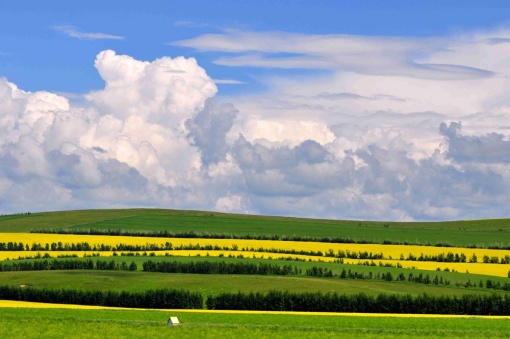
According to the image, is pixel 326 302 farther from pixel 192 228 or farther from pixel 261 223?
pixel 261 223

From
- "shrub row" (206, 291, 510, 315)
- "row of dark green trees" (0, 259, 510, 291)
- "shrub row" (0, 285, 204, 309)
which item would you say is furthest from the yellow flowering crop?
"shrub row" (0, 285, 204, 309)

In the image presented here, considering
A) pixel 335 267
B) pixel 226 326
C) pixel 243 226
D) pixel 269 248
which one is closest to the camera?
pixel 226 326

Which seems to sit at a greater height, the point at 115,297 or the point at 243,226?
the point at 243,226

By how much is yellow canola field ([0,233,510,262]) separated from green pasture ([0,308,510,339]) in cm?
5154

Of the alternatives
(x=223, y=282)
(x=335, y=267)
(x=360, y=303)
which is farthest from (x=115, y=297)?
→ (x=335, y=267)

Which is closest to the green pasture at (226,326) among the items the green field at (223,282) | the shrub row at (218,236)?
the green field at (223,282)

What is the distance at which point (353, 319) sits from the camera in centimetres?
5666

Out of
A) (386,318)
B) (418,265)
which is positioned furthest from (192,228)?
(386,318)

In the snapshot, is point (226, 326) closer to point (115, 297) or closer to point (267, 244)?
point (115, 297)

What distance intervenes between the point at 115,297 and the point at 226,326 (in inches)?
981

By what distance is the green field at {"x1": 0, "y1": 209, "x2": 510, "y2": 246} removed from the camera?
134 meters

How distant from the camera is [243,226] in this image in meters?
148

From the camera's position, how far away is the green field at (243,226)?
134125mm

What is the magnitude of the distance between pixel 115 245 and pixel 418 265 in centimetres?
3677
